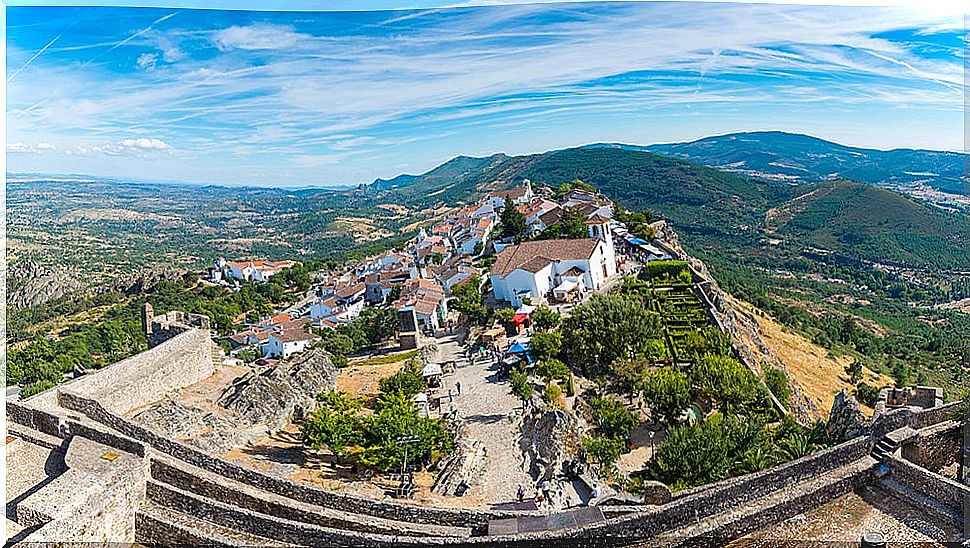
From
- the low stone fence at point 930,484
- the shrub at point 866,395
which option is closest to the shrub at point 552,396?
the low stone fence at point 930,484

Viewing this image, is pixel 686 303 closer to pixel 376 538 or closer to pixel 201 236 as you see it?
pixel 376 538

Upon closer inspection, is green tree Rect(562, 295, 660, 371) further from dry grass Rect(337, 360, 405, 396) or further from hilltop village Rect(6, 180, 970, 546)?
dry grass Rect(337, 360, 405, 396)

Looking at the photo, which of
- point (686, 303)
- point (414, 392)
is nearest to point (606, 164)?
point (686, 303)

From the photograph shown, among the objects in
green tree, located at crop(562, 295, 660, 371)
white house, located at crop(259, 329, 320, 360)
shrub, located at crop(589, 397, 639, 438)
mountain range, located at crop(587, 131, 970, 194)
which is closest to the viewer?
shrub, located at crop(589, 397, 639, 438)

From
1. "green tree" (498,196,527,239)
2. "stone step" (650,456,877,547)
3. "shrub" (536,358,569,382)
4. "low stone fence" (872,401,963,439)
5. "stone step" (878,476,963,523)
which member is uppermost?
"green tree" (498,196,527,239)

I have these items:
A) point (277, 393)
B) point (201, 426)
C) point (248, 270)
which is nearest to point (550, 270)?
point (277, 393)

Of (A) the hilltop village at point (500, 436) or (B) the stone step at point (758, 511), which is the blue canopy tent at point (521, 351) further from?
(B) the stone step at point (758, 511)

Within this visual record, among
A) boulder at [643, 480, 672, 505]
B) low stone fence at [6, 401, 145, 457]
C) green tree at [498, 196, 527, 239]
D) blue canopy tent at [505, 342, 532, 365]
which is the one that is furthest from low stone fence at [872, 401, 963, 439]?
green tree at [498, 196, 527, 239]
